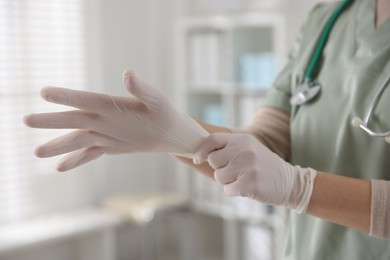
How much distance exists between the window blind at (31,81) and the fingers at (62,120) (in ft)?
6.16

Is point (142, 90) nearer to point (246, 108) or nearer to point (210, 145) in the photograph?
point (210, 145)

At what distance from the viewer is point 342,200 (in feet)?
3.48

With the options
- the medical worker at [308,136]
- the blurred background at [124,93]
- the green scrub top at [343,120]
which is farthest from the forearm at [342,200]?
the blurred background at [124,93]

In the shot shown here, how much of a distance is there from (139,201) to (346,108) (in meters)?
1.93

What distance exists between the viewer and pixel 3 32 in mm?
2730

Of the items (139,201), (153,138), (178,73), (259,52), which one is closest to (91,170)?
(139,201)

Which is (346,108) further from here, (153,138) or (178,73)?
(178,73)

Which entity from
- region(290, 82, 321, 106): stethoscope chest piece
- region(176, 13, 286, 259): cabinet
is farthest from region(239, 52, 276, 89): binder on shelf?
region(290, 82, 321, 106): stethoscope chest piece

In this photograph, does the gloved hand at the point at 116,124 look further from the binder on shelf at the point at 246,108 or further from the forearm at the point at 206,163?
the binder on shelf at the point at 246,108

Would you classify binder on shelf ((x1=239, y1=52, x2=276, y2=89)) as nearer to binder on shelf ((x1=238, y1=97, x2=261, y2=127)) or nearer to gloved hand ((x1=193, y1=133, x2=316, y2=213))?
binder on shelf ((x1=238, y1=97, x2=261, y2=127))

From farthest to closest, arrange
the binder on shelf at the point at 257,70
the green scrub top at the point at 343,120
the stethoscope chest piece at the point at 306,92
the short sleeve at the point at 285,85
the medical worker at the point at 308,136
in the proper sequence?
1. the binder on shelf at the point at 257,70
2. the short sleeve at the point at 285,85
3. the stethoscope chest piece at the point at 306,92
4. the green scrub top at the point at 343,120
5. the medical worker at the point at 308,136

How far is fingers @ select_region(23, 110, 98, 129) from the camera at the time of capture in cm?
97

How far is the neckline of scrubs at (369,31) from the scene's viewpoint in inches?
47.4

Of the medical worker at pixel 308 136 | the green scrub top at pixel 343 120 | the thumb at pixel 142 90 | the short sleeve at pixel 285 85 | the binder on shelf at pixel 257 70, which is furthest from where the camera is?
the binder on shelf at pixel 257 70
